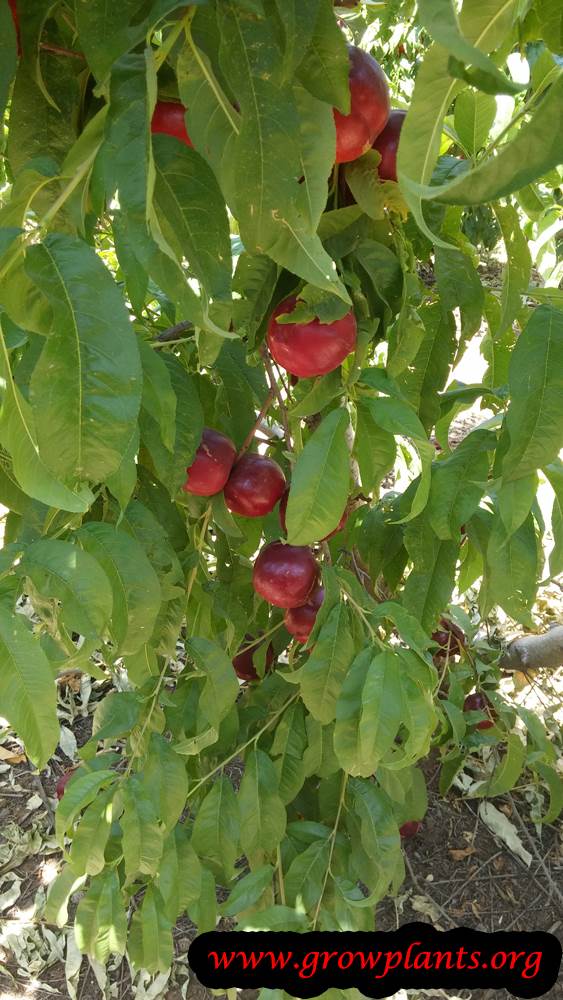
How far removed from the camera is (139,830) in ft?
3.85

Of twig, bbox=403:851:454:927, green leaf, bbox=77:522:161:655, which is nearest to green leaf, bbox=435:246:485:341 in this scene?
green leaf, bbox=77:522:161:655

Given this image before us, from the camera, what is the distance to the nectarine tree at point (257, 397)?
0.53m

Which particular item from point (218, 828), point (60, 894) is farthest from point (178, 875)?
point (60, 894)

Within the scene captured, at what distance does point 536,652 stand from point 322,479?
1.51 metres

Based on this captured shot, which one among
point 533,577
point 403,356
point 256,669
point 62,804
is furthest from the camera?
point 256,669

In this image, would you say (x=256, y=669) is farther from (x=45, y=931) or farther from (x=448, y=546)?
(x=45, y=931)

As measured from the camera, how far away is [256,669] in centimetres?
162

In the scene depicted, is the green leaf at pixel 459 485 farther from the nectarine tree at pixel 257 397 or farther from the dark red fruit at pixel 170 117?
the dark red fruit at pixel 170 117

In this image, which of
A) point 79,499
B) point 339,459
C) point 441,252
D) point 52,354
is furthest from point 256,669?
point 52,354

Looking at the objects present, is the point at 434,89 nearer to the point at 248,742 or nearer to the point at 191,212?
the point at 191,212

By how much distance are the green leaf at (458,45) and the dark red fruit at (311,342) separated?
18.0 inches

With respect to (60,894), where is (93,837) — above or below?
above

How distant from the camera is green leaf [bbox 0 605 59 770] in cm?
79

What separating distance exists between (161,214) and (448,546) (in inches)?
29.4
